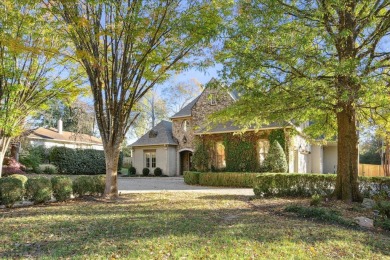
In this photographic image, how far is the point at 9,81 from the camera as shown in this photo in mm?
12500

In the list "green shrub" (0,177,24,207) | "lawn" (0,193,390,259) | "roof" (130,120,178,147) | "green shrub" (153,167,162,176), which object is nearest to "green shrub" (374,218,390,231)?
"lawn" (0,193,390,259)

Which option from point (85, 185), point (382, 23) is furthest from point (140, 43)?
point (382, 23)

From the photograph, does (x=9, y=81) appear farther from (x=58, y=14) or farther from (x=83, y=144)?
(x=83, y=144)

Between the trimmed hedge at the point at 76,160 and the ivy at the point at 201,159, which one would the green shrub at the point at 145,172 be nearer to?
the trimmed hedge at the point at 76,160

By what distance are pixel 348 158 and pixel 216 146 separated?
12.5 metres

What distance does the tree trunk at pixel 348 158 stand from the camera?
10.4 metres

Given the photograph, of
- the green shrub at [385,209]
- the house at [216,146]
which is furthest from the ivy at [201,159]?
the green shrub at [385,209]

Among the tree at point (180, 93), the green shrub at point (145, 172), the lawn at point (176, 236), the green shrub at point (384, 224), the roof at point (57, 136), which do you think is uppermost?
the tree at point (180, 93)

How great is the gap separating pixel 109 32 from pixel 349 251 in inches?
340

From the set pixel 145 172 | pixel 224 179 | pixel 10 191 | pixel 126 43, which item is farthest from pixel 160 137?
pixel 10 191

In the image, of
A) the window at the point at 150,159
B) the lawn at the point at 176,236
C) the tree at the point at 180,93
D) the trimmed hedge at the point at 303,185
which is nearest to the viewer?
the lawn at the point at 176,236

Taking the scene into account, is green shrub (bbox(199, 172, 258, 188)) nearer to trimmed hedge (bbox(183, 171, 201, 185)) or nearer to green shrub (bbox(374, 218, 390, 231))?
trimmed hedge (bbox(183, 171, 201, 185))

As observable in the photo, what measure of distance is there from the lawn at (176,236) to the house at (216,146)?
8447 millimetres

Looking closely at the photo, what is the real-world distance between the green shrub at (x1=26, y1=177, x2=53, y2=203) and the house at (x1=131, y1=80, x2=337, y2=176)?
7.54 metres
